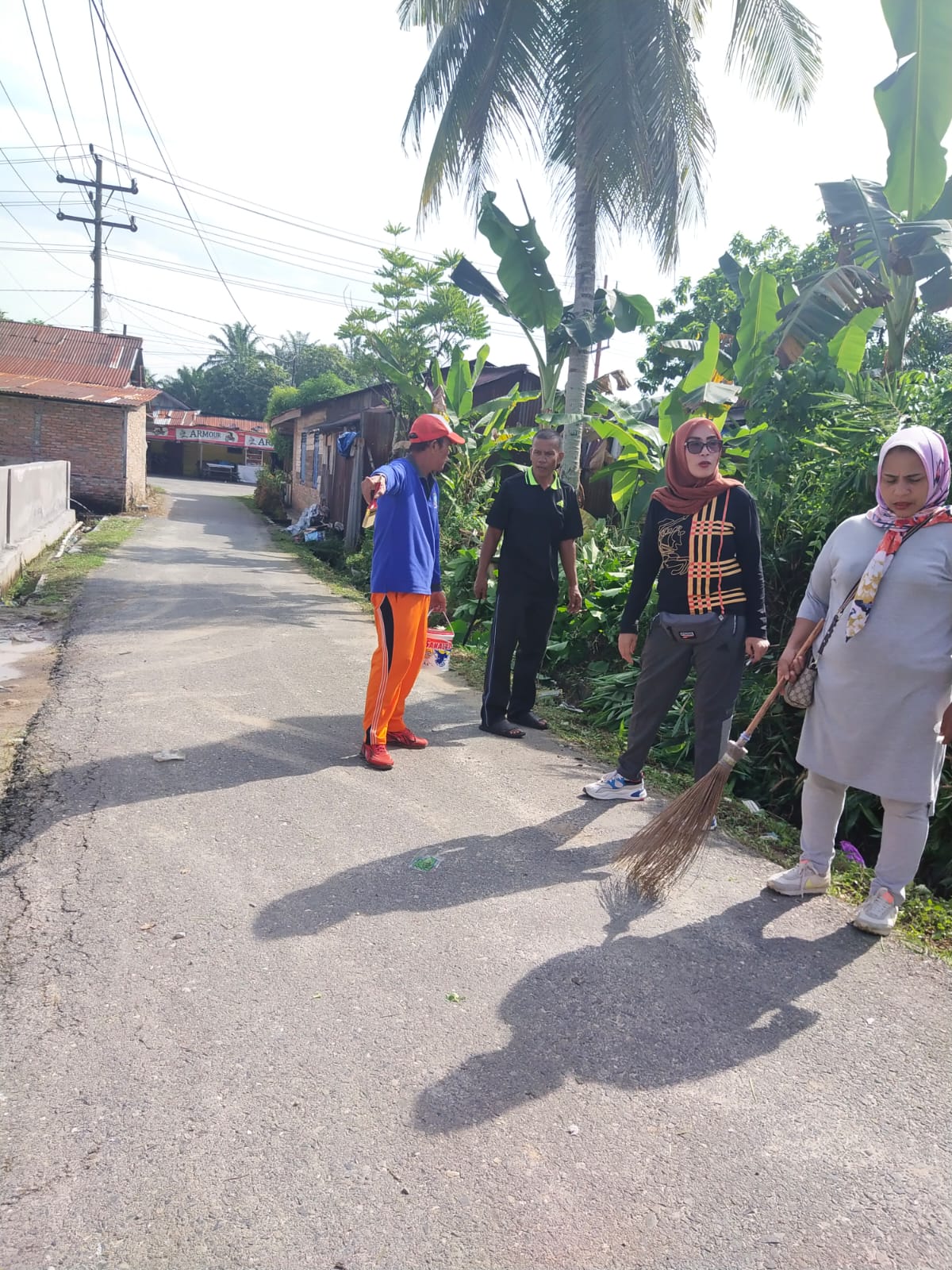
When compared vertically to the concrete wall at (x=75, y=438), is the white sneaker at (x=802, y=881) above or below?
below

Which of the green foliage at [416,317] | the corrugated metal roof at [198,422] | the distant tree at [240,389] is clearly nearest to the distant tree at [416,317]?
the green foliage at [416,317]

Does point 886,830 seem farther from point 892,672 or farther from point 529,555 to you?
point 529,555

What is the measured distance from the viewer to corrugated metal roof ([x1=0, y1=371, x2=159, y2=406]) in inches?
835

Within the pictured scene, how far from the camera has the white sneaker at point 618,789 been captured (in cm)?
466

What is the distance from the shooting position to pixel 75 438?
21656mm

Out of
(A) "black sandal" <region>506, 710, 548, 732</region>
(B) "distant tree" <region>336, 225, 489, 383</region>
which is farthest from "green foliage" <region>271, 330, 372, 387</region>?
(A) "black sandal" <region>506, 710, 548, 732</region>

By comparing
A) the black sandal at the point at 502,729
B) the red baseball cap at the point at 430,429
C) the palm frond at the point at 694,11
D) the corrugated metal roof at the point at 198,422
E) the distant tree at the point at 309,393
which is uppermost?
the palm frond at the point at 694,11

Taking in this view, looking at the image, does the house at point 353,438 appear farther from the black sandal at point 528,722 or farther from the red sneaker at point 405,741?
the red sneaker at point 405,741

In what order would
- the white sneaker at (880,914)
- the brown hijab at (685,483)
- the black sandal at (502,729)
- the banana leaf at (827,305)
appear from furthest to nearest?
the banana leaf at (827,305) → the black sandal at (502,729) → the brown hijab at (685,483) → the white sneaker at (880,914)

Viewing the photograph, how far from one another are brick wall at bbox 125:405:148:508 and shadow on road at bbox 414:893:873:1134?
70.6 feet

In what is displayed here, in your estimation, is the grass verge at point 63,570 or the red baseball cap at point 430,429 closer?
the red baseball cap at point 430,429

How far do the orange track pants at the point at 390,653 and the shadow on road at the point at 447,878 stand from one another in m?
1.09

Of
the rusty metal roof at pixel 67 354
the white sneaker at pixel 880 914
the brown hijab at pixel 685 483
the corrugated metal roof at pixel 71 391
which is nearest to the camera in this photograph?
the white sneaker at pixel 880 914

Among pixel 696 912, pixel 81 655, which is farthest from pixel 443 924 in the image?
pixel 81 655
